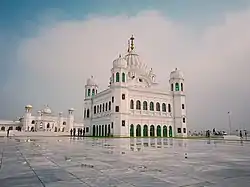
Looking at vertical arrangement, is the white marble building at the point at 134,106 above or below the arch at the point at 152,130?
above

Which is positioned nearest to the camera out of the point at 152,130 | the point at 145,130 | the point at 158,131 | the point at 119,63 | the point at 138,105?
the point at 119,63

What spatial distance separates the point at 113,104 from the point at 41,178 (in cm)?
4502

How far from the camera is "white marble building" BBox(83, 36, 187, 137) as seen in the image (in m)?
49.7

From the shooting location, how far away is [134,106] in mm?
52156

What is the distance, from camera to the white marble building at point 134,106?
49.7 metres

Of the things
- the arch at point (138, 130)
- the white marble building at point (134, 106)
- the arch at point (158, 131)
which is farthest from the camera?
the arch at point (158, 131)

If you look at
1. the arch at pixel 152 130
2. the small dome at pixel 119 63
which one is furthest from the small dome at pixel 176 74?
the small dome at pixel 119 63

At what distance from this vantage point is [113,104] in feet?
163

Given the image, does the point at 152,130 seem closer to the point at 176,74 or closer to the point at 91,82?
the point at 176,74

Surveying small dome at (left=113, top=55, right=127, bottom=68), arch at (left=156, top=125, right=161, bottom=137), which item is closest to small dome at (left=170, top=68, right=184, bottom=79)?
arch at (left=156, top=125, right=161, bottom=137)

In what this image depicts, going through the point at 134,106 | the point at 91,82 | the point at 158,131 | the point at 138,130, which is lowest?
the point at 158,131

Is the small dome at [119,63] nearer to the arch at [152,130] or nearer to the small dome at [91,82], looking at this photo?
the small dome at [91,82]

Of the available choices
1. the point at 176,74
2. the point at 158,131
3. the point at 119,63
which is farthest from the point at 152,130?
the point at 119,63

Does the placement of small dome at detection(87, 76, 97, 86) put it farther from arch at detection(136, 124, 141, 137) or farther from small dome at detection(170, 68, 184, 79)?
small dome at detection(170, 68, 184, 79)
